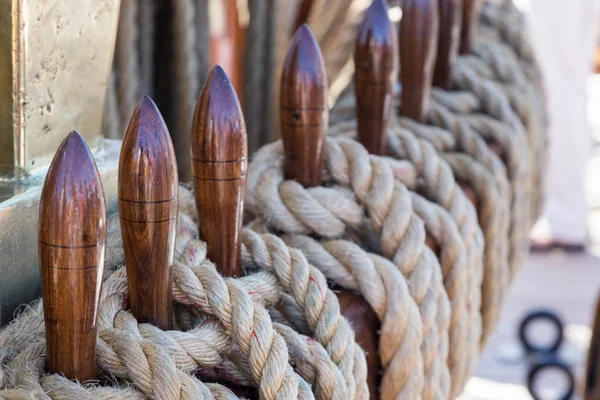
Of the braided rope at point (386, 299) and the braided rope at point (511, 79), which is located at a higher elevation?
the braided rope at point (511, 79)

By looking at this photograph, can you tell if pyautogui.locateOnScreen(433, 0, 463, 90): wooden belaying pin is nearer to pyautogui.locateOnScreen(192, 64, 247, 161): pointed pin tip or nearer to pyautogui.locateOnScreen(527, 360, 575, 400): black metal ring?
pyautogui.locateOnScreen(192, 64, 247, 161): pointed pin tip

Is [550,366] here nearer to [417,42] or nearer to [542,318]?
[542,318]

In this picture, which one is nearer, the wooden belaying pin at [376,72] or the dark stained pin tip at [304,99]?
the dark stained pin tip at [304,99]

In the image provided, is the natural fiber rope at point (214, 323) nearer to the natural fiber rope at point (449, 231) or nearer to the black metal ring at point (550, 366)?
the natural fiber rope at point (449, 231)

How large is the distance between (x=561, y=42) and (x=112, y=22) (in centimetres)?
296

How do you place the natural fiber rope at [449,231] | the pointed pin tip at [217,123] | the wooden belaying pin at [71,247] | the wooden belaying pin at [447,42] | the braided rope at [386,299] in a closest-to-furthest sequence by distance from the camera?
the wooden belaying pin at [71,247] < the pointed pin tip at [217,123] < the braided rope at [386,299] < the natural fiber rope at [449,231] < the wooden belaying pin at [447,42]

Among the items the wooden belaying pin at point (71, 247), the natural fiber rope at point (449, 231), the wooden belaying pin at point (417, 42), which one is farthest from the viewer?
the wooden belaying pin at point (417, 42)

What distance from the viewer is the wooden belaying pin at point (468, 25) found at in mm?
1073

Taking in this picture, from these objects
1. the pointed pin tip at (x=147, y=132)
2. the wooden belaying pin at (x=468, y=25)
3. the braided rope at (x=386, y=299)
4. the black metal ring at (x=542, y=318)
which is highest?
the wooden belaying pin at (x=468, y=25)

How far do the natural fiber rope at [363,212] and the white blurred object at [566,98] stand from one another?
2.51 metres

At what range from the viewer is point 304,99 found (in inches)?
25.6

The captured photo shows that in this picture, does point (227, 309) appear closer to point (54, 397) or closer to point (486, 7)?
point (54, 397)

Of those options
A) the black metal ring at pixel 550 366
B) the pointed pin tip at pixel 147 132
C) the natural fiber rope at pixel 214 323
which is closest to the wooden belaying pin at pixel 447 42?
the natural fiber rope at pixel 214 323

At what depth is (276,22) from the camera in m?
1.40
